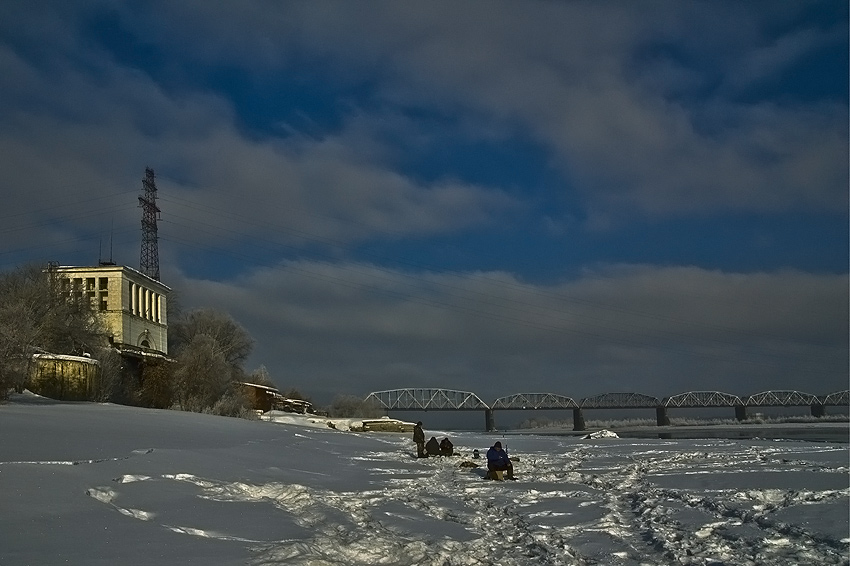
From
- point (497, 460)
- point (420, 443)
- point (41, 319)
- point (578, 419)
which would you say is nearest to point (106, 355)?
point (41, 319)

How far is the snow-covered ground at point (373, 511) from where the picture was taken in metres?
9.16

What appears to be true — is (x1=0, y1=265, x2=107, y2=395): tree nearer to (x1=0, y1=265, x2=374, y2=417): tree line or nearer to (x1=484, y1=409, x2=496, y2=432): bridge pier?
(x1=0, y1=265, x2=374, y2=417): tree line

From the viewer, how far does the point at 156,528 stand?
32.3 feet

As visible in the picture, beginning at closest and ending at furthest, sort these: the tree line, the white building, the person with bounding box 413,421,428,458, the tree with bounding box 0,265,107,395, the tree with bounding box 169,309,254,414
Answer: the person with bounding box 413,421,428,458 < the tree with bounding box 0,265,107,395 < the tree line < the tree with bounding box 169,309,254,414 < the white building

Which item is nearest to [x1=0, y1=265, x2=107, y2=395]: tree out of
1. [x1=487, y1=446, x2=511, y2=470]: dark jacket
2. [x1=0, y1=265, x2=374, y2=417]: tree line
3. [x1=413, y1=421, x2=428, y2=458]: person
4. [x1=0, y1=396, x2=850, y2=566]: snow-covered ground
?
[x1=0, y1=265, x2=374, y2=417]: tree line

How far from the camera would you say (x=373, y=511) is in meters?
13.6

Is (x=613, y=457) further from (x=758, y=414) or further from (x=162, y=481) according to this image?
(x=758, y=414)

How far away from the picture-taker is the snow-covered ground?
9.16m

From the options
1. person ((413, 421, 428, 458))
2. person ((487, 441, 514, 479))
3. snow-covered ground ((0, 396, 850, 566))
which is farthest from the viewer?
person ((413, 421, 428, 458))

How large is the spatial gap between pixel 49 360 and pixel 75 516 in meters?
35.2

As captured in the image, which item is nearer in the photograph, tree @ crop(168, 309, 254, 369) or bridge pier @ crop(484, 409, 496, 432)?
tree @ crop(168, 309, 254, 369)

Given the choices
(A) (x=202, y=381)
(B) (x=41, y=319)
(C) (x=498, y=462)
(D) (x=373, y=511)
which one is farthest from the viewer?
(A) (x=202, y=381)

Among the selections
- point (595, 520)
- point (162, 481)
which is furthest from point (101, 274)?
point (595, 520)

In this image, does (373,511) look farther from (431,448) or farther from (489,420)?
(489,420)
